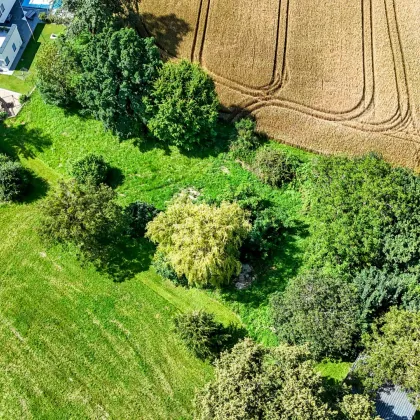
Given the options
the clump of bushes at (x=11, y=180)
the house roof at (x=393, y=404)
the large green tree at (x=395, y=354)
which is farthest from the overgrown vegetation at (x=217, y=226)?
the house roof at (x=393, y=404)

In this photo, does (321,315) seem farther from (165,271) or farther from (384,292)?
(165,271)

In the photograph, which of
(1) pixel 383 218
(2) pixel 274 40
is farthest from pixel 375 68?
(1) pixel 383 218

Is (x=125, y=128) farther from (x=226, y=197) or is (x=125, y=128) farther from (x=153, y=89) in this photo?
(x=226, y=197)

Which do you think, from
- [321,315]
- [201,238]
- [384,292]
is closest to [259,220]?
[201,238]

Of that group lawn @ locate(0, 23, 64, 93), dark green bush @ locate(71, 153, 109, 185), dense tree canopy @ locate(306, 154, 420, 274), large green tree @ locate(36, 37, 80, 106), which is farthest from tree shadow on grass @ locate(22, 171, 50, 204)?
dense tree canopy @ locate(306, 154, 420, 274)

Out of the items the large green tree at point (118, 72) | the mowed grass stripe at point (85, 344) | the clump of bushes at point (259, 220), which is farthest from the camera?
the large green tree at point (118, 72)

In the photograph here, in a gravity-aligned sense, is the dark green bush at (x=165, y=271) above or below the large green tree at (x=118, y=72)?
below

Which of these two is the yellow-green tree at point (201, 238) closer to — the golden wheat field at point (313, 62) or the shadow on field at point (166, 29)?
the golden wheat field at point (313, 62)
